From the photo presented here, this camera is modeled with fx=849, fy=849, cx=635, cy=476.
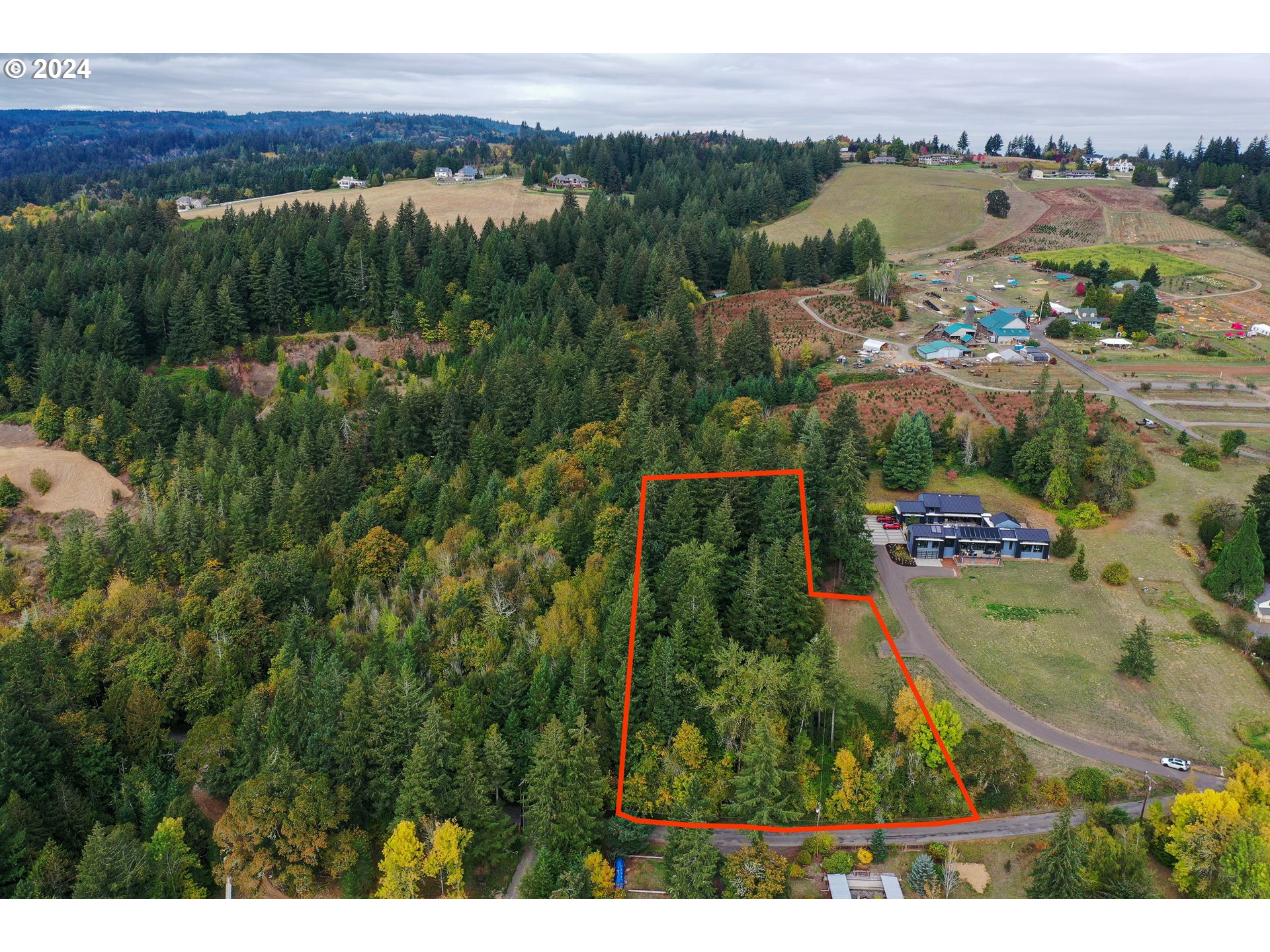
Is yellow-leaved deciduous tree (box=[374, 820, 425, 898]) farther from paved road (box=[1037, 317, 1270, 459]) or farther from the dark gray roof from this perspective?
paved road (box=[1037, 317, 1270, 459])

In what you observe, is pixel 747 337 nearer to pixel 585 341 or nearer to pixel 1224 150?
pixel 585 341

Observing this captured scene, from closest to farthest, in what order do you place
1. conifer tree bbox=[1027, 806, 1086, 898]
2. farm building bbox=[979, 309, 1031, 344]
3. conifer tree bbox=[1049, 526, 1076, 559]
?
1. conifer tree bbox=[1027, 806, 1086, 898]
2. conifer tree bbox=[1049, 526, 1076, 559]
3. farm building bbox=[979, 309, 1031, 344]

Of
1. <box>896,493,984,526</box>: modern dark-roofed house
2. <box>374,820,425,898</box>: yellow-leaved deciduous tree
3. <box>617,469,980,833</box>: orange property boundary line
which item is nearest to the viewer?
<box>374,820,425,898</box>: yellow-leaved deciduous tree

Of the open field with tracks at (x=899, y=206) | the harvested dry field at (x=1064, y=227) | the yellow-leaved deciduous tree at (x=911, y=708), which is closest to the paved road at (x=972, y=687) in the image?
the yellow-leaved deciduous tree at (x=911, y=708)

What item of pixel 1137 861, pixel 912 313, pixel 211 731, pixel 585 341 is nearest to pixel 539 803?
pixel 211 731

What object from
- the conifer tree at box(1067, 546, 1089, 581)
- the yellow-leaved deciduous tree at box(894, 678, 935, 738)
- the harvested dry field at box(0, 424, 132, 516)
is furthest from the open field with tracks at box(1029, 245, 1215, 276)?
the harvested dry field at box(0, 424, 132, 516)

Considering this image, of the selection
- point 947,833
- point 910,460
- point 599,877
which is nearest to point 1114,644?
point 947,833

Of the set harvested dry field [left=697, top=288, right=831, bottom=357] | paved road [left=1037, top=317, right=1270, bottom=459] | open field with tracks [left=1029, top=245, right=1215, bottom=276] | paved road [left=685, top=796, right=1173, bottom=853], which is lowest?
paved road [left=685, top=796, right=1173, bottom=853]
